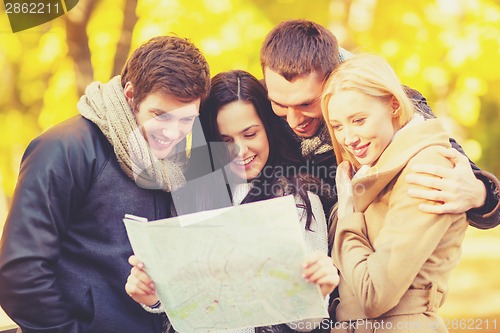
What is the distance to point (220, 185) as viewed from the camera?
6.56 ft

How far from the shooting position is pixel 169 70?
1.88 m

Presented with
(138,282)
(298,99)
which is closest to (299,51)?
(298,99)

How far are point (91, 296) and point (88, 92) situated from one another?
558 millimetres

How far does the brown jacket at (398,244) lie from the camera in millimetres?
1703

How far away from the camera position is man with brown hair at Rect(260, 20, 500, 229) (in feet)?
6.02

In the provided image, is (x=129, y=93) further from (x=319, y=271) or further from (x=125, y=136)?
(x=319, y=271)

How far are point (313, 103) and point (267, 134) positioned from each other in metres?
0.16

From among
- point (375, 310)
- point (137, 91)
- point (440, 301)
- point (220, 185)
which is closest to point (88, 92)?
point (137, 91)

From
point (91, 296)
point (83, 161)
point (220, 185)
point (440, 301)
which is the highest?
point (83, 161)

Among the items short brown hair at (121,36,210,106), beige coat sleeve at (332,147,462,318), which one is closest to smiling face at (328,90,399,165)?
beige coat sleeve at (332,147,462,318)

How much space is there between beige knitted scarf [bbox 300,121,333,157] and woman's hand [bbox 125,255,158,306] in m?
0.62

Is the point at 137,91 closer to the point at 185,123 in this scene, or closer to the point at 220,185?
the point at 185,123

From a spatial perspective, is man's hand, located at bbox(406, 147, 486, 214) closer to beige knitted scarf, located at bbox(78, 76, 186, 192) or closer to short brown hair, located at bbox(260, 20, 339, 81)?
short brown hair, located at bbox(260, 20, 339, 81)

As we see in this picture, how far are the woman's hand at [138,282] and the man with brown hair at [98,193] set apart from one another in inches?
5.7
